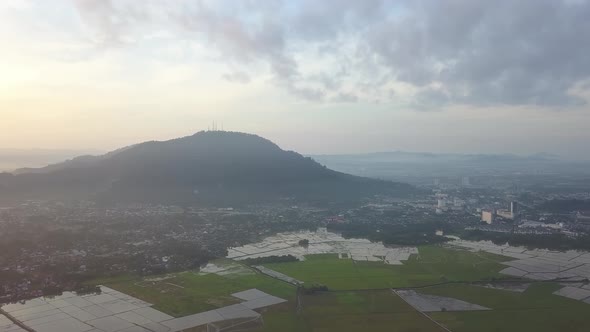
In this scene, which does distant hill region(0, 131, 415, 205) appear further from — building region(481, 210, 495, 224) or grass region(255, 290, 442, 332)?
grass region(255, 290, 442, 332)

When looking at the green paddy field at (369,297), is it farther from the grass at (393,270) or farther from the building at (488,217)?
the building at (488,217)

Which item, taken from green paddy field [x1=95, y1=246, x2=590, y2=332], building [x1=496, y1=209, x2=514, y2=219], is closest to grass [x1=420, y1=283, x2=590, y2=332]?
green paddy field [x1=95, y1=246, x2=590, y2=332]

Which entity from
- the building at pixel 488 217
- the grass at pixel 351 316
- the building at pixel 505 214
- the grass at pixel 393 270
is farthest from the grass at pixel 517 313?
the building at pixel 505 214

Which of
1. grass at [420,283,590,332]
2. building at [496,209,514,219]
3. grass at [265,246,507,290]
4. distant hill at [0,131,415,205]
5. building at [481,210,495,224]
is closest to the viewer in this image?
grass at [420,283,590,332]

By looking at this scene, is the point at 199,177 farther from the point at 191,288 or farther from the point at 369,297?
the point at 369,297

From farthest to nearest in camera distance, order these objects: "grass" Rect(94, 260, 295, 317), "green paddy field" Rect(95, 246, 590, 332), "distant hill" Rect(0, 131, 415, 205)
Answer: "distant hill" Rect(0, 131, 415, 205) < "grass" Rect(94, 260, 295, 317) < "green paddy field" Rect(95, 246, 590, 332)

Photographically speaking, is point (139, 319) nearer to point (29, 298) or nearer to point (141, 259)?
point (29, 298)
